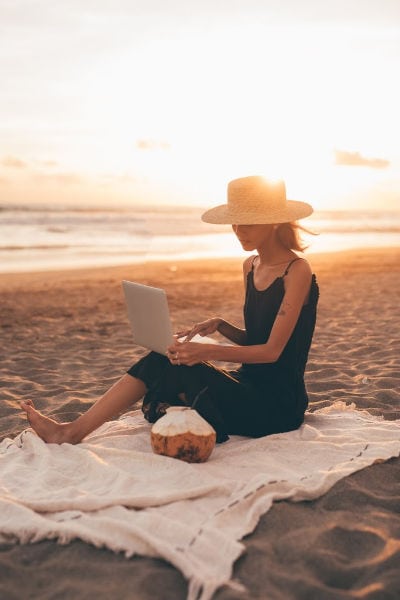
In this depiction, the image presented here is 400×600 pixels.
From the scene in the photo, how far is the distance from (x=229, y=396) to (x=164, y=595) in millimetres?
1341

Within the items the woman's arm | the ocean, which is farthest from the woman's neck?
the ocean

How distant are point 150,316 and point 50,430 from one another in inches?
35.0

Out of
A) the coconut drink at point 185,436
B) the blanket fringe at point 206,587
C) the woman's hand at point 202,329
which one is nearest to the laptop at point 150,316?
the woman's hand at point 202,329

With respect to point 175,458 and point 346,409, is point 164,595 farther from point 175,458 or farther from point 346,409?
point 346,409

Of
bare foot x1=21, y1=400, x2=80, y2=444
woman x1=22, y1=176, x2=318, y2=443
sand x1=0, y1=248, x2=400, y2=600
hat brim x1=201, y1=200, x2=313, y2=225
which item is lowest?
sand x1=0, y1=248, x2=400, y2=600

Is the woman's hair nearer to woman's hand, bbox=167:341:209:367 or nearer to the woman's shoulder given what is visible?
the woman's shoulder

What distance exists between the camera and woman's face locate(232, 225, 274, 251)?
11.7ft

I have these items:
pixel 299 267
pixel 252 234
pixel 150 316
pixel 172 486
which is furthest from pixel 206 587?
pixel 252 234

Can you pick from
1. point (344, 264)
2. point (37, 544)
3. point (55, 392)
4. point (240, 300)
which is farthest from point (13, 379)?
point (344, 264)

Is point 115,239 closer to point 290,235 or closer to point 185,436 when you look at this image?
point 290,235

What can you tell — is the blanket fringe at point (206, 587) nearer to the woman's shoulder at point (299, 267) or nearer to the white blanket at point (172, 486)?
the white blanket at point (172, 486)

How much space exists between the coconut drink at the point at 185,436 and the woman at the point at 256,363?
161 mm

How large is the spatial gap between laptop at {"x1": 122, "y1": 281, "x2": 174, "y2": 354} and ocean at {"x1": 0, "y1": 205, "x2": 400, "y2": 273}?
25.6 feet

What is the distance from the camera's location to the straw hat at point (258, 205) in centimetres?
349
